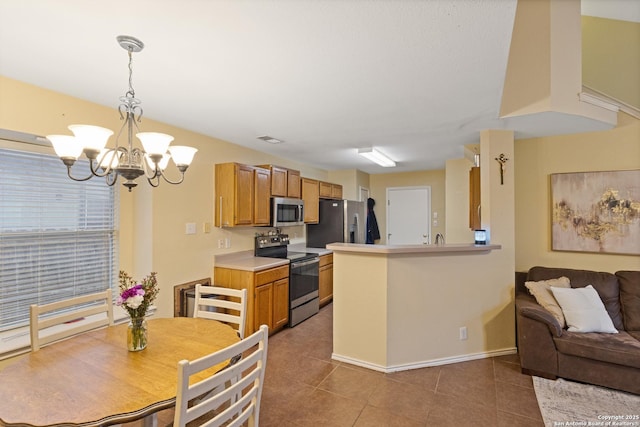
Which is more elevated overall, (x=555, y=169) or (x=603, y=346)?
(x=555, y=169)

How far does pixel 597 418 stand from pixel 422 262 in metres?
1.56

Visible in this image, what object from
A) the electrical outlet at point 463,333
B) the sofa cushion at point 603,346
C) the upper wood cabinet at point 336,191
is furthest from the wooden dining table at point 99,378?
the upper wood cabinet at point 336,191

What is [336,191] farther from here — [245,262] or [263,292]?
[263,292]

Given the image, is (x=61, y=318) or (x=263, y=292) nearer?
(x=61, y=318)

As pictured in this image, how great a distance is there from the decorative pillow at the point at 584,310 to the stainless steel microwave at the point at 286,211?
10.5 ft

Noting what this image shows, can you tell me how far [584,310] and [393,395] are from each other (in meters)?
1.88

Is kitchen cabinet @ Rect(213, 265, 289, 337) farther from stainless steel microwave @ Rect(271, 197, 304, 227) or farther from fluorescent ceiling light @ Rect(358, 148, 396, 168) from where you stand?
fluorescent ceiling light @ Rect(358, 148, 396, 168)

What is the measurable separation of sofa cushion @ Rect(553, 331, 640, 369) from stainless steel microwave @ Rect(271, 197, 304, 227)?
3.22 metres

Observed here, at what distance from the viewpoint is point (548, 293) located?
9.59 ft

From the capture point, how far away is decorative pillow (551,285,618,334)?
2.63 metres

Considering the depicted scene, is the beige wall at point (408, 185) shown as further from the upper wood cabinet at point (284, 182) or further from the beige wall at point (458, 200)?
the upper wood cabinet at point (284, 182)

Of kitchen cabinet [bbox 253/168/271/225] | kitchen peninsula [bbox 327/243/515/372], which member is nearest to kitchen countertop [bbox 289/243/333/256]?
kitchen cabinet [bbox 253/168/271/225]

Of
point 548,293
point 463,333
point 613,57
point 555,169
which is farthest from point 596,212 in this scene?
point 463,333

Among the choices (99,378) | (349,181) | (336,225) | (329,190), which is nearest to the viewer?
(99,378)
